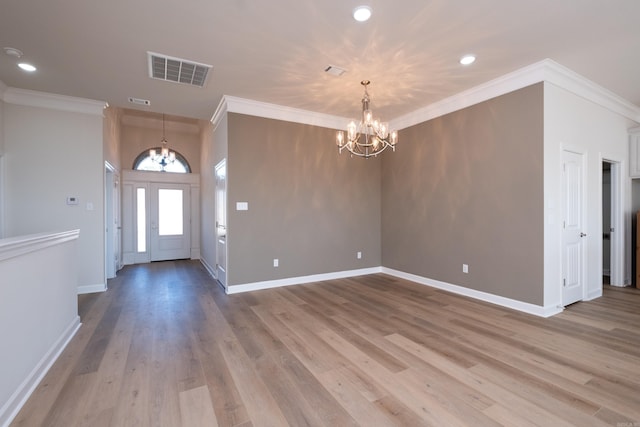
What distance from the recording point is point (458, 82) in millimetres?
3906

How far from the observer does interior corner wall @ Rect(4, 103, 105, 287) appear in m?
4.20

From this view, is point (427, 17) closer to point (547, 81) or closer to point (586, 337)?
point (547, 81)

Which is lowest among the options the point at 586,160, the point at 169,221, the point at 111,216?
the point at 169,221

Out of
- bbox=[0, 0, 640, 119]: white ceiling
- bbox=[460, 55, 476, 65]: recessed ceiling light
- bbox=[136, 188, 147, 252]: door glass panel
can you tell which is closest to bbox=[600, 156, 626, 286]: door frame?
bbox=[0, 0, 640, 119]: white ceiling

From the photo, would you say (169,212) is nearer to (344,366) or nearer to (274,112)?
(274,112)

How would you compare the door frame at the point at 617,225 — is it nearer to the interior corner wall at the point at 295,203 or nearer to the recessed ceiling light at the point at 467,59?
the recessed ceiling light at the point at 467,59

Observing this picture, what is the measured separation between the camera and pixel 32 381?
6.80ft

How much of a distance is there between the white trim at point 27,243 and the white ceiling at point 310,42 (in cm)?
194

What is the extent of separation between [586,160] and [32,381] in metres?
6.37

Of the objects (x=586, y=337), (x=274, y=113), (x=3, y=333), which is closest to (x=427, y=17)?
(x=274, y=113)

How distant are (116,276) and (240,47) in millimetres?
5148

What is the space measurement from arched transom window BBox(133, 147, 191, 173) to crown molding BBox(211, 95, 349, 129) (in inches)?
111

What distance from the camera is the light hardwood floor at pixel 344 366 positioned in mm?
1806

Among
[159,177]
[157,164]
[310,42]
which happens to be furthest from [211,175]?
[310,42]
